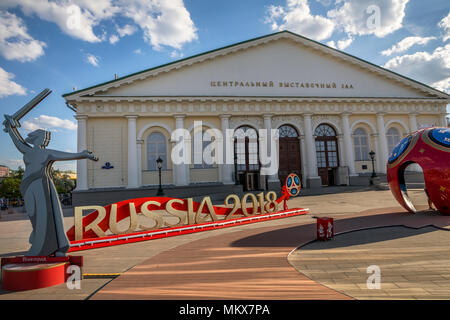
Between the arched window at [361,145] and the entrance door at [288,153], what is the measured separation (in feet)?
20.2

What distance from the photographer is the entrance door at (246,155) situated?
2352cm

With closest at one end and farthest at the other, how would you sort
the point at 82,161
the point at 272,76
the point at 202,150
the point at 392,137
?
the point at 82,161 → the point at 202,150 → the point at 272,76 → the point at 392,137

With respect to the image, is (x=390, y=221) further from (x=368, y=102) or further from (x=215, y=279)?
(x=368, y=102)

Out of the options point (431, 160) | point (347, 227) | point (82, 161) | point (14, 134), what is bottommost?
point (347, 227)

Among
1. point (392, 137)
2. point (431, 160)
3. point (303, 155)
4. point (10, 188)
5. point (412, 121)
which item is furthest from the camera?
point (10, 188)

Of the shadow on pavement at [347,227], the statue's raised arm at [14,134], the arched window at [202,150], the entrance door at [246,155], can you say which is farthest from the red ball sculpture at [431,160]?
the arched window at [202,150]

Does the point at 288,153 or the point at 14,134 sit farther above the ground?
the point at 288,153

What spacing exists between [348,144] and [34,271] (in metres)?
25.5

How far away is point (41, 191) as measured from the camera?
16.9ft

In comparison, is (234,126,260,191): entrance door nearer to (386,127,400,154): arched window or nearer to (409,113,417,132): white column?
(386,127,400,154): arched window

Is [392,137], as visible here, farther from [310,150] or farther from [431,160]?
[431,160]

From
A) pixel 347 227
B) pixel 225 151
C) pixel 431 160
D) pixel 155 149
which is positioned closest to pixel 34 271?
pixel 347 227
